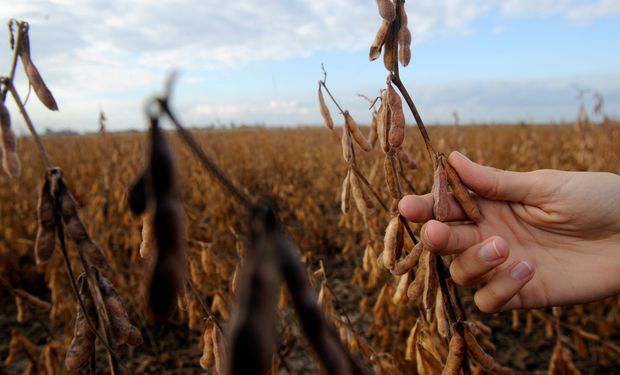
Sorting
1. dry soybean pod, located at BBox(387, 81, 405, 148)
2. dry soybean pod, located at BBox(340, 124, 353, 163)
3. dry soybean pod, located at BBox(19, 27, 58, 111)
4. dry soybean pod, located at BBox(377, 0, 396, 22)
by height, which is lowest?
dry soybean pod, located at BBox(340, 124, 353, 163)

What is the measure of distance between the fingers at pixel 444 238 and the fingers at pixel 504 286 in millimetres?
125

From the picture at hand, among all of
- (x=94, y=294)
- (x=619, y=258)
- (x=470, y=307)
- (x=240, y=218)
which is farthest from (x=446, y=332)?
(x=240, y=218)

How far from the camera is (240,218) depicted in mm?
5465

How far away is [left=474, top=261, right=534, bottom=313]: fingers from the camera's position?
1.20 m

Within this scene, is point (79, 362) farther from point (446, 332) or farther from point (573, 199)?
point (573, 199)

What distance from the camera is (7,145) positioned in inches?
39.1

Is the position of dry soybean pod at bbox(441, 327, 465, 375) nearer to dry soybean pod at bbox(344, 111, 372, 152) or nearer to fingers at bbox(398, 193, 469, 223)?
fingers at bbox(398, 193, 469, 223)

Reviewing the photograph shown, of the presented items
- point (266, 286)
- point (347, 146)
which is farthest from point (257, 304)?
point (347, 146)

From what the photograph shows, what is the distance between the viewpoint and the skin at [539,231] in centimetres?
125

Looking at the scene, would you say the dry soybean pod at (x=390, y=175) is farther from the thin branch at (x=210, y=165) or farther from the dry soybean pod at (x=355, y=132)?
the thin branch at (x=210, y=165)

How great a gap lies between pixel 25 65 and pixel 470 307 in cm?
353

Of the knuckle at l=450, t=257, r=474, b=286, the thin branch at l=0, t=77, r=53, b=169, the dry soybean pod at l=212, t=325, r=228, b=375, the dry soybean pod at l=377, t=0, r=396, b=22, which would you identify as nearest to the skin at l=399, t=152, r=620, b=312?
the knuckle at l=450, t=257, r=474, b=286

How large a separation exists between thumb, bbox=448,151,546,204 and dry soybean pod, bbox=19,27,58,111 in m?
1.04

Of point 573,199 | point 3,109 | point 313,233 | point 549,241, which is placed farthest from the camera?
point 313,233
